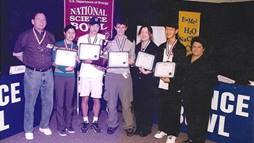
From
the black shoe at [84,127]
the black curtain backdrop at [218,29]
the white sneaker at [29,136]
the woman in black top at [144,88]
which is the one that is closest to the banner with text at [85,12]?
the black curtain backdrop at [218,29]

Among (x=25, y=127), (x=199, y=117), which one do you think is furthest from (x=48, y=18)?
(x=199, y=117)

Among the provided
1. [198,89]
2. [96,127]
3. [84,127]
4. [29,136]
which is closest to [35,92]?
[29,136]

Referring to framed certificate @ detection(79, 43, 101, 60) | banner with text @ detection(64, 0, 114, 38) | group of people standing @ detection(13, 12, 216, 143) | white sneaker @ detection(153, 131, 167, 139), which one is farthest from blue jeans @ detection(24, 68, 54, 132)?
white sneaker @ detection(153, 131, 167, 139)

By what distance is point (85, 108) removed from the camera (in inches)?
204

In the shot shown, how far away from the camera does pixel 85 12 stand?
5.64m

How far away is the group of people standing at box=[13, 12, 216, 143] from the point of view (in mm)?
4562

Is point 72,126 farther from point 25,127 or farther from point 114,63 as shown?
point 114,63

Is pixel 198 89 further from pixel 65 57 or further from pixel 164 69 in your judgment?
pixel 65 57

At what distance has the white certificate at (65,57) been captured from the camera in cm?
478

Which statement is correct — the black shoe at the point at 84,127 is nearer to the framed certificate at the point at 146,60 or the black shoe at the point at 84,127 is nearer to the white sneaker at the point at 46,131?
the white sneaker at the point at 46,131

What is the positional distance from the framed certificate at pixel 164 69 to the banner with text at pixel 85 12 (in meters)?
1.44

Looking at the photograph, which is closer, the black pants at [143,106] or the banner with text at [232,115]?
the banner with text at [232,115]

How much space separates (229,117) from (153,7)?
2118 millimetres

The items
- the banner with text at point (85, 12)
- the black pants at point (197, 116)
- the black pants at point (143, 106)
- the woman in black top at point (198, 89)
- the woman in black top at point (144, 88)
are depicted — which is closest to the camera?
the woman in black top at point (198, 89)
